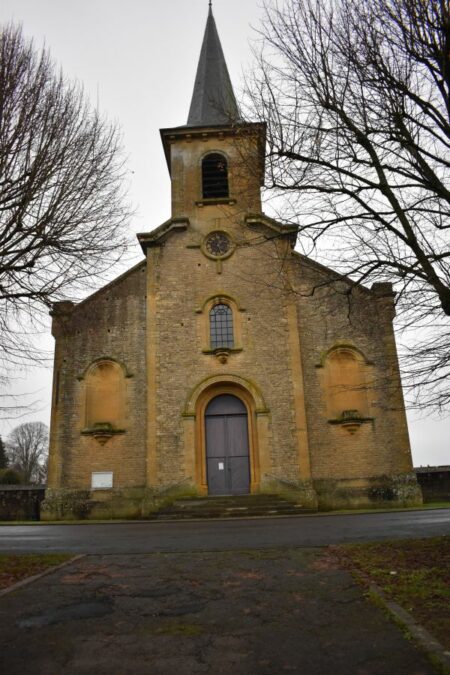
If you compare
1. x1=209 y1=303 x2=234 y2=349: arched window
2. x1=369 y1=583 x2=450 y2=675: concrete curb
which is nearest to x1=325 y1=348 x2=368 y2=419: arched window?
x1=209 y1=303 x2=234 y2=349: arched window

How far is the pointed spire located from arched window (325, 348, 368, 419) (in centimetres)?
1082

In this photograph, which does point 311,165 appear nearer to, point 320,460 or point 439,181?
point 439,181

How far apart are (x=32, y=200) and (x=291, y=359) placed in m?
12.5

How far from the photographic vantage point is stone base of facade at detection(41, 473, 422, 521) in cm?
1806

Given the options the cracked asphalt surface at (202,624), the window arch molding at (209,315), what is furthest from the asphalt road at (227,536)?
the window arch molding at (209,315)

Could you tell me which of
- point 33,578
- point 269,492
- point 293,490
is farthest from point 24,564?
point 293,490

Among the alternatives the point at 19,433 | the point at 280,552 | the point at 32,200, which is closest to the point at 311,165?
the point at 32,200

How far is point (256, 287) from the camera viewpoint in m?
20.7

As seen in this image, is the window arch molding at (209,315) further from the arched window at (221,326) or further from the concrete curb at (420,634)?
the concrete curb at (420,634)

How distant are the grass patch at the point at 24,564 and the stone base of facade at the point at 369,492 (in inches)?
456

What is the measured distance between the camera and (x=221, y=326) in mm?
20562

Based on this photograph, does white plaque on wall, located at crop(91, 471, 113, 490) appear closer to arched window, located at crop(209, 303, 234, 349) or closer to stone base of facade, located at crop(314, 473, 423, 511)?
arched window, located at crop(209, 303, 234, 349)

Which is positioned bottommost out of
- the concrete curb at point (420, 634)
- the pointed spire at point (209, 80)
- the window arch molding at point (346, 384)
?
the concrete curb at point (420, 634)

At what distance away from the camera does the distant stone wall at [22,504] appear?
19266 mm
